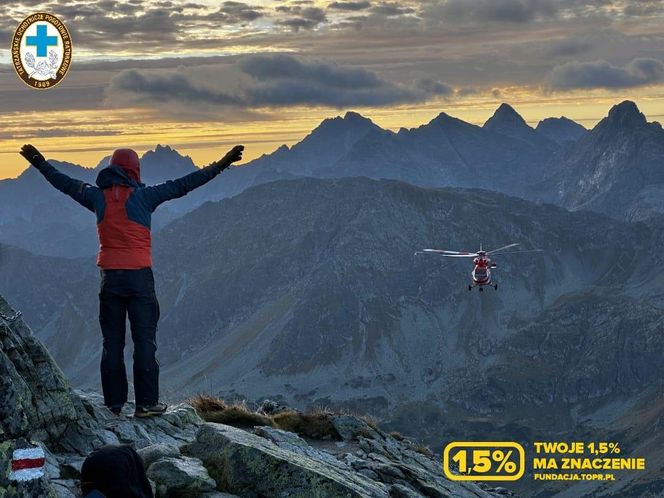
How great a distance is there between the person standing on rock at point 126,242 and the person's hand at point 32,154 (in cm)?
12

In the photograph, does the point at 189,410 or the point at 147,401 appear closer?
the point at 147,401

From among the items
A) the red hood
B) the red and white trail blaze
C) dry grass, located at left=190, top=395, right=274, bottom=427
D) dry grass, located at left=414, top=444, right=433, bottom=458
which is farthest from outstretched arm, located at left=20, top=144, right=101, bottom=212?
dry grass, located at left=414, top=444, right=433, bottom=458

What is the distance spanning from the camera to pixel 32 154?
49.5 ft

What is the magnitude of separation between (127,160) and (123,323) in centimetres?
302

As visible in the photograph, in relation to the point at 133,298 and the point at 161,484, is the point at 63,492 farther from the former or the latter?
the point at 133,298

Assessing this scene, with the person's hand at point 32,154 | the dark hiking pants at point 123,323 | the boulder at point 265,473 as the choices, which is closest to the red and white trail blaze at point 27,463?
the boulder at point 265,473

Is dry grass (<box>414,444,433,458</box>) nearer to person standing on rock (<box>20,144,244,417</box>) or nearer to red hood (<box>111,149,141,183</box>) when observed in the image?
person standing on rock (<box>20,144,244,417</box>)

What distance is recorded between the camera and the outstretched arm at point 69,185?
14273 mm

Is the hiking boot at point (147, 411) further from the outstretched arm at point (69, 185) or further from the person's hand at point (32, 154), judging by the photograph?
the person's hand at point (32, 154)

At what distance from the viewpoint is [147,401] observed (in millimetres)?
15328

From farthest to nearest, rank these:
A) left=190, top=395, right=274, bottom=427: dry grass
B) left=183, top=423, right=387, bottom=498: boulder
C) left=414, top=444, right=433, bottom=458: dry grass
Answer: left=414, top=444, right=433, bottom=458: dry grass, left=190, top=395, right=274, bottom=427: dry grass, left=183, top=423, right=387, bottom=498: boulder

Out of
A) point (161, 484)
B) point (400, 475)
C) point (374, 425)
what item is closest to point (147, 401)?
point (161, 484)

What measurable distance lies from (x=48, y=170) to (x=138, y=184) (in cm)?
172

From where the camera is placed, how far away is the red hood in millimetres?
14414
